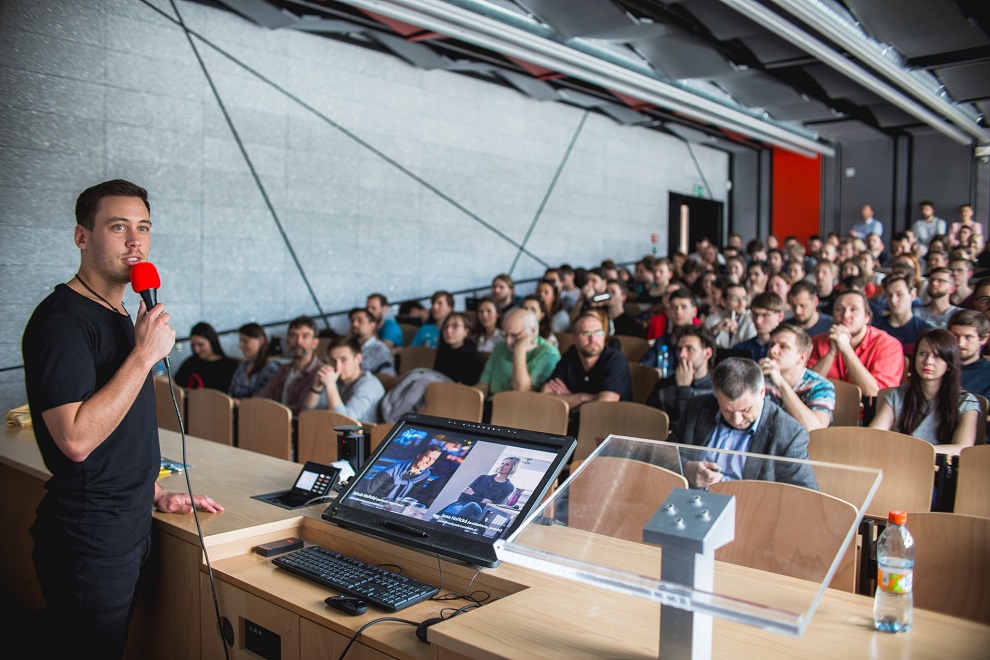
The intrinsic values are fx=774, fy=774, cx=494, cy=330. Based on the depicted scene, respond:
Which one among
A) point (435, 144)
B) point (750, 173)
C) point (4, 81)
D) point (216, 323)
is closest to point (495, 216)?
point (435, 144)

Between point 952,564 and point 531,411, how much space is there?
8.34 feet

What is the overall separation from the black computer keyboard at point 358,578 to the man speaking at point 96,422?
1.25ft

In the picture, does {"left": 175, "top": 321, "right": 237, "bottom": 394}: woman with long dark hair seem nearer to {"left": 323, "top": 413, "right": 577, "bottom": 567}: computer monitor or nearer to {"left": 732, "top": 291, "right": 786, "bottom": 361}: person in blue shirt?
{"left": 732, "top": 291, "right": 786, "bottom": 361}: person in blue shirt

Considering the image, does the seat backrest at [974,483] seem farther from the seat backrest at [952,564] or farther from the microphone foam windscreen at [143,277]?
the microphone foam windscreen at [143,277]

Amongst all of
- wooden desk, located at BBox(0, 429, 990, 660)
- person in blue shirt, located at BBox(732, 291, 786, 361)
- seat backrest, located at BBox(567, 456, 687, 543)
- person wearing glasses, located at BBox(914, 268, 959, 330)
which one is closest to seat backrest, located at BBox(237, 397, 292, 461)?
wooden desk, located at BBox(0, 429, 990, 660)

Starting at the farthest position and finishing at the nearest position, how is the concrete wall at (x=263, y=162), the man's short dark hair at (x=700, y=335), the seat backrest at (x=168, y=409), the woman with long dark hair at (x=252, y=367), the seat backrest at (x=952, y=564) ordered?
the concrete wall at (x=263, y=162) → the woman with long dark hair at (x=252, y=367) → the seat backrest at (x=168, y=409) → the man's short dark hair at (x=700, y=335) → the seat backrest at (x=952, y=564)

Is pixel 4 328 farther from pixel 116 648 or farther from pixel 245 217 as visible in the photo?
pixel 116 648

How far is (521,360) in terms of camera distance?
499 cm

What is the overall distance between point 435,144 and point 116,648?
722cm

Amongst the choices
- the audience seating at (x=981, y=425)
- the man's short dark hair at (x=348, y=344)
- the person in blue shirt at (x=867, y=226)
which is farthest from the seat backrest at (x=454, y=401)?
the person in blue shirt at (x=867, y=226)

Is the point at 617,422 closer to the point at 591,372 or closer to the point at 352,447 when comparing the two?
the point at 591,372

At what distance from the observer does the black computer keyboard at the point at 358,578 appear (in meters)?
1.67

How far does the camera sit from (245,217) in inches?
278

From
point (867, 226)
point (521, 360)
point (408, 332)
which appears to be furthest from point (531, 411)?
point (867, 226)
